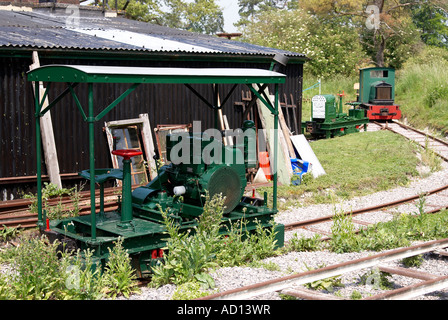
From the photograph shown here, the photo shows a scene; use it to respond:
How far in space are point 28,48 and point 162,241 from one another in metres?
6.04

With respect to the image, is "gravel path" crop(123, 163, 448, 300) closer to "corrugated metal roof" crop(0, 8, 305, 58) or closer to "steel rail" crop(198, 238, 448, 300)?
"steel rail" crop(198, 238, 448, 300)

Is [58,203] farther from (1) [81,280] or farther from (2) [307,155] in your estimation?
(2) [307,155]

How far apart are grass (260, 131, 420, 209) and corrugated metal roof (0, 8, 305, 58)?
12.4 feet

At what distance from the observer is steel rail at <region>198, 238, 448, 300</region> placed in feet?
21.7

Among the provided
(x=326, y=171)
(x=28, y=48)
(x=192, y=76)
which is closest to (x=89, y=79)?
(x=192, y=76)

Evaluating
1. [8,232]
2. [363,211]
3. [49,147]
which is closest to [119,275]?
[8,232]

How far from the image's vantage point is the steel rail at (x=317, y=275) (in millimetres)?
6609

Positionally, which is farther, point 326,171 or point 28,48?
point 326,171

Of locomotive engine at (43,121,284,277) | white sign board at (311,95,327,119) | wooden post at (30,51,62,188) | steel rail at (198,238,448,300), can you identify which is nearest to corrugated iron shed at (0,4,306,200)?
wooden post at (30,51,62,188)
